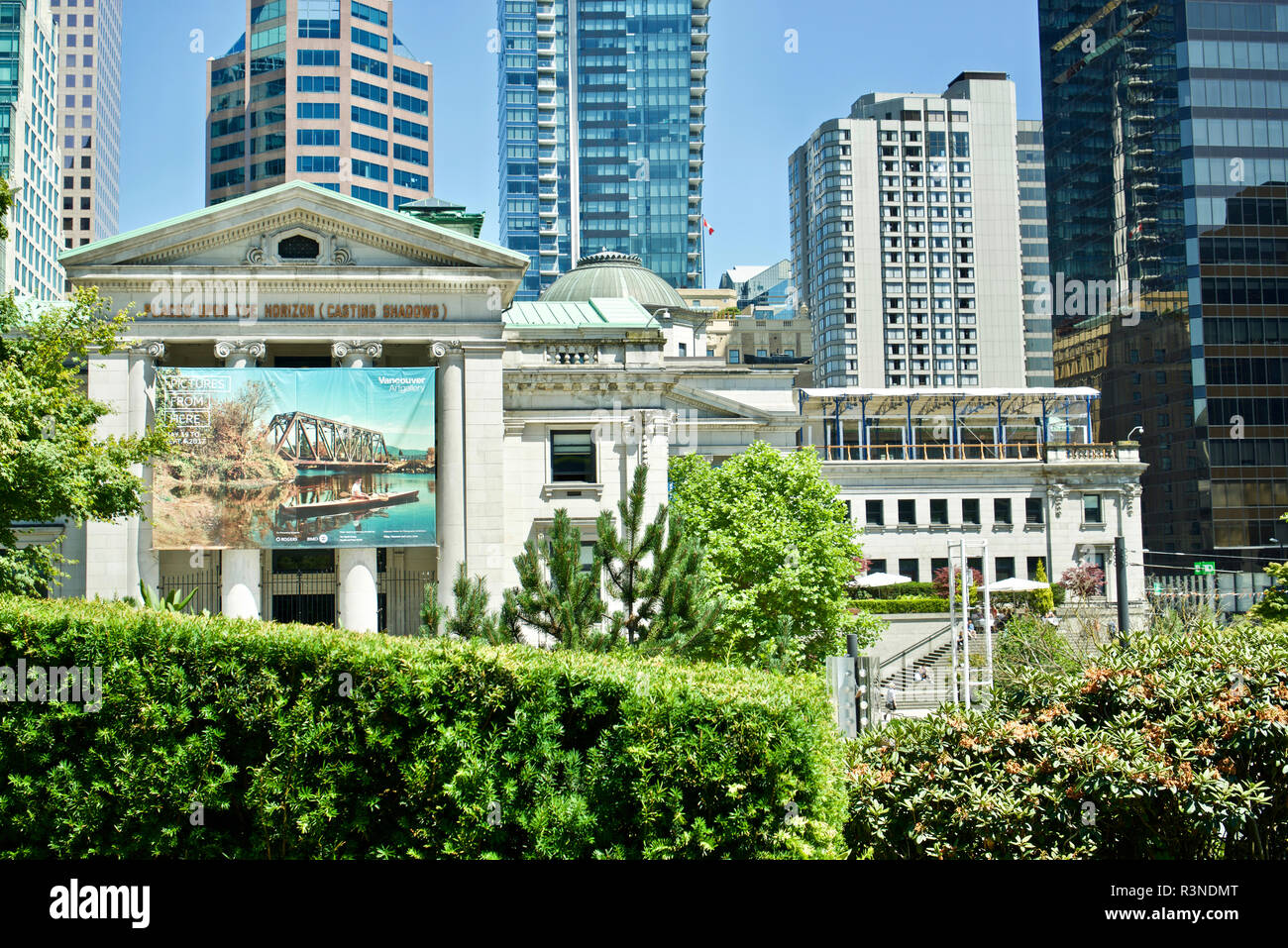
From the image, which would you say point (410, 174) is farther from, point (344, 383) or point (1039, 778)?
point (1039, 778)

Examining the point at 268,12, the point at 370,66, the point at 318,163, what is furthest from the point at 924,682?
the point at 268,12

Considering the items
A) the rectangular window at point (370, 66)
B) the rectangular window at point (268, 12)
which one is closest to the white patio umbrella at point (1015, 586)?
the rectangular window at point (370, 66)

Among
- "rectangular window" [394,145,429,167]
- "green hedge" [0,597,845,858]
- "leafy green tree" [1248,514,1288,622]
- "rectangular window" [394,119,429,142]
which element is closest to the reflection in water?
"green hedge" [0,597,845,858]

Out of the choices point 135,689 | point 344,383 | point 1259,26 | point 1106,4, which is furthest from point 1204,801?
point 1106,4

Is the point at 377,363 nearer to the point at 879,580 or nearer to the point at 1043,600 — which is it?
the point at 879,580

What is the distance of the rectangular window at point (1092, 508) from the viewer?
2822 inches

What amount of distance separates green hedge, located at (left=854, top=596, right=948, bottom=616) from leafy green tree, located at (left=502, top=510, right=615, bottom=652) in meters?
37.3

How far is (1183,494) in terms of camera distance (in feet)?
316

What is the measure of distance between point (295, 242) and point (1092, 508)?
49.8m

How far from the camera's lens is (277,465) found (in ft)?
140

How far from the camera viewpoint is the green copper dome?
278ft

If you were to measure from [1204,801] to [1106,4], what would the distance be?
118m

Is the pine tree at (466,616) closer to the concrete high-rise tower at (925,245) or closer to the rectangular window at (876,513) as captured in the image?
the rectangular window at (876,513)

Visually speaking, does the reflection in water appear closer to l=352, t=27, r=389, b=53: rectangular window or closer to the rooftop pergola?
the rooftop pergola
